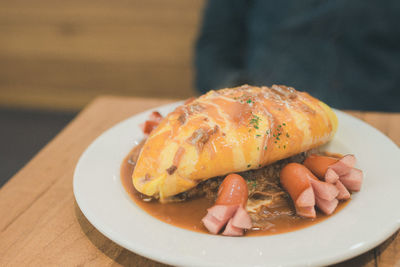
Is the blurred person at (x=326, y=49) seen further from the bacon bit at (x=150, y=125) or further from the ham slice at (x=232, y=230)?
the ham slice at (x=232, y=230)

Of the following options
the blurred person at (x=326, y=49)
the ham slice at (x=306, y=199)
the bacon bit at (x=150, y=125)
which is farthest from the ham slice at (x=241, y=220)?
the blurred person at (x=326, y=49)

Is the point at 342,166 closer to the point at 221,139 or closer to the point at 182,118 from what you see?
the point at 221,139

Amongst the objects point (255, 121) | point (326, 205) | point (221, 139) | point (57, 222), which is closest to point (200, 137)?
point (221, 139)

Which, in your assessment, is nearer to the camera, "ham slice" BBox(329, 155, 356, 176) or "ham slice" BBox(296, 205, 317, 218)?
"ham slice" BBox(296, 205, 317, 218)

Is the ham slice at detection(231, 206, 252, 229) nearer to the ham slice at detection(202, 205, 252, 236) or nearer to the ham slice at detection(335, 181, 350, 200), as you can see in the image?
the ham slice at detection(202, 205, 252, 236)

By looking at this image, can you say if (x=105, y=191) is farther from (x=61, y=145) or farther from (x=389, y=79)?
(x=389, y=79)

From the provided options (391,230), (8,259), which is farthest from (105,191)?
(391,230)

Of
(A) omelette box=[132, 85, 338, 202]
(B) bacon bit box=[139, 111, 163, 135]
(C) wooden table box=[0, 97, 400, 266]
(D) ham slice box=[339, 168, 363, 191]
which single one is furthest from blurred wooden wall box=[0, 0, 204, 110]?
(D) ham slice box=[339, 168, 363, 191]
